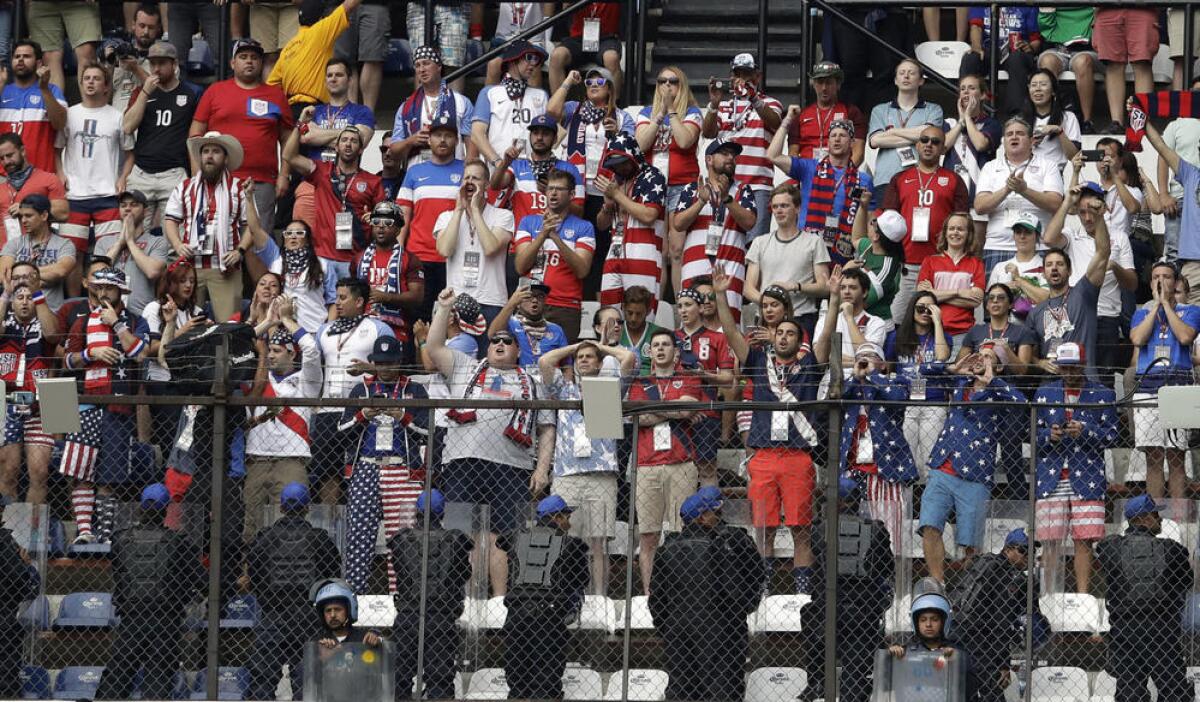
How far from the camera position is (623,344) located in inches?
637

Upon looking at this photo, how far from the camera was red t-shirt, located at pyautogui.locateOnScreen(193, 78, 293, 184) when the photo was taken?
18.4 metres

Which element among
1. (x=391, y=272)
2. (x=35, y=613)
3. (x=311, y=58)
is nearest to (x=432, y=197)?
(x=391, y=272)

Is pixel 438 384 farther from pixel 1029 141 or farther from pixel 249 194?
pixel 1029 141

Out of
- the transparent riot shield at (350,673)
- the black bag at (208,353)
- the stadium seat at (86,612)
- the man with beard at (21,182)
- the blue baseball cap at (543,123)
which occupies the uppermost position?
the blue baseball cap at (543,123)

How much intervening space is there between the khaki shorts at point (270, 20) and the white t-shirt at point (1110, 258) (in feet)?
21.9

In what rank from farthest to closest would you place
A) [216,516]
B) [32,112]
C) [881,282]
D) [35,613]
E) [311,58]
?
[311,58] < [32,112] < [881,282] < [35,613] < [216,516]

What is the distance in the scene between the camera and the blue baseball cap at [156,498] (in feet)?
45.1

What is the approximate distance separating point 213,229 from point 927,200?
515 centimetres

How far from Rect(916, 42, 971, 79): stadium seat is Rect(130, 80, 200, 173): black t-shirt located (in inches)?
232

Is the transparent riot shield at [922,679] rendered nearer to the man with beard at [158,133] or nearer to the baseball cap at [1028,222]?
the baseball cap at [1028,222]

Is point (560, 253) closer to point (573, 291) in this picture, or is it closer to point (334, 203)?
point (573, 291)

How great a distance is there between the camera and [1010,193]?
56.9 feet

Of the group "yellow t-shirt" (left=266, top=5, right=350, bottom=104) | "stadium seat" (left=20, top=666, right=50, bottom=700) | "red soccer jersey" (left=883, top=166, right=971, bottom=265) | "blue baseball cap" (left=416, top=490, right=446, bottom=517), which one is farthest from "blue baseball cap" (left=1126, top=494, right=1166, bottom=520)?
"yellow t-shirt" (left=266, top=5, right=350, bottom=104)

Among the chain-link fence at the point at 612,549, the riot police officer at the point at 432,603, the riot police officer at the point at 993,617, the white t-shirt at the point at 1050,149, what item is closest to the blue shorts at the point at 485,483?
the chain-link fence at the point at 612,549
